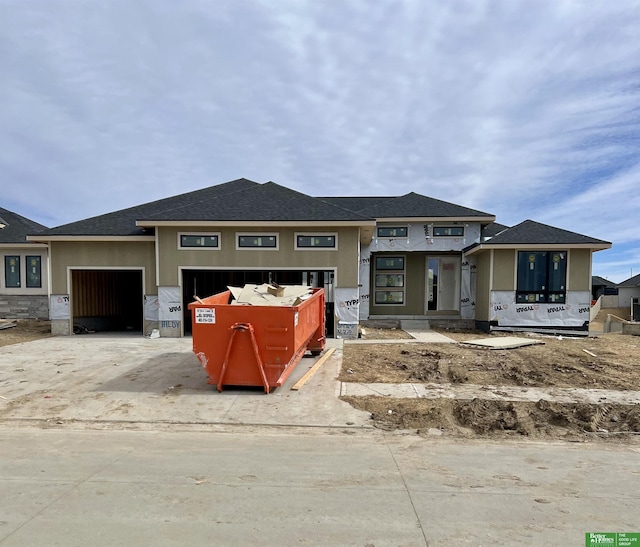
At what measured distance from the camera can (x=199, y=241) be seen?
43.8 feet

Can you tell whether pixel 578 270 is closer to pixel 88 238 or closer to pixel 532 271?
pixel 532 271

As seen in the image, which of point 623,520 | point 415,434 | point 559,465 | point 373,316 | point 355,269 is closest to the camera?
point 623,520

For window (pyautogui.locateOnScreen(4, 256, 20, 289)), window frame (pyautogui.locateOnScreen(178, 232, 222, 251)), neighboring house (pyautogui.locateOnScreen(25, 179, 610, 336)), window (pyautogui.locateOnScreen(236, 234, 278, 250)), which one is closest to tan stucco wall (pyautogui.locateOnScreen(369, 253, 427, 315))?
neighboring house (pyautogui.locateOnScreen(25, 179, 610, 336))

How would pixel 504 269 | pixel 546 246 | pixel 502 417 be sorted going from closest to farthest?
pixel 502 417, pixel 546 246, pixel 504 269

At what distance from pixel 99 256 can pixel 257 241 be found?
6.25 meters

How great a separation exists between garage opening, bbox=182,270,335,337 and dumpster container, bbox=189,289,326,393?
7059 mm

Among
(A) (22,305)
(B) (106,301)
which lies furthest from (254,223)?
(A) (22,305)

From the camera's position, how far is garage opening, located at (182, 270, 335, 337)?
14023 millimetres

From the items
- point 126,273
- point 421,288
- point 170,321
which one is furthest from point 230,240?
point 421,288

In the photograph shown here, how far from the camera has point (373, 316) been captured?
58.0 ft

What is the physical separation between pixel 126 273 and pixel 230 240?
7.83 metres

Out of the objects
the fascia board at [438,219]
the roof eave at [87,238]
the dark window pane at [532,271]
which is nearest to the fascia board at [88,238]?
the roof eave at [87,238]

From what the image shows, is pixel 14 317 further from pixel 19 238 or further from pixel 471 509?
pixel 471 509

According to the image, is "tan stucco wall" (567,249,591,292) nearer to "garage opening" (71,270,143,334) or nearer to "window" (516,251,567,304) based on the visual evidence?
"window" (516,251,567,304)
